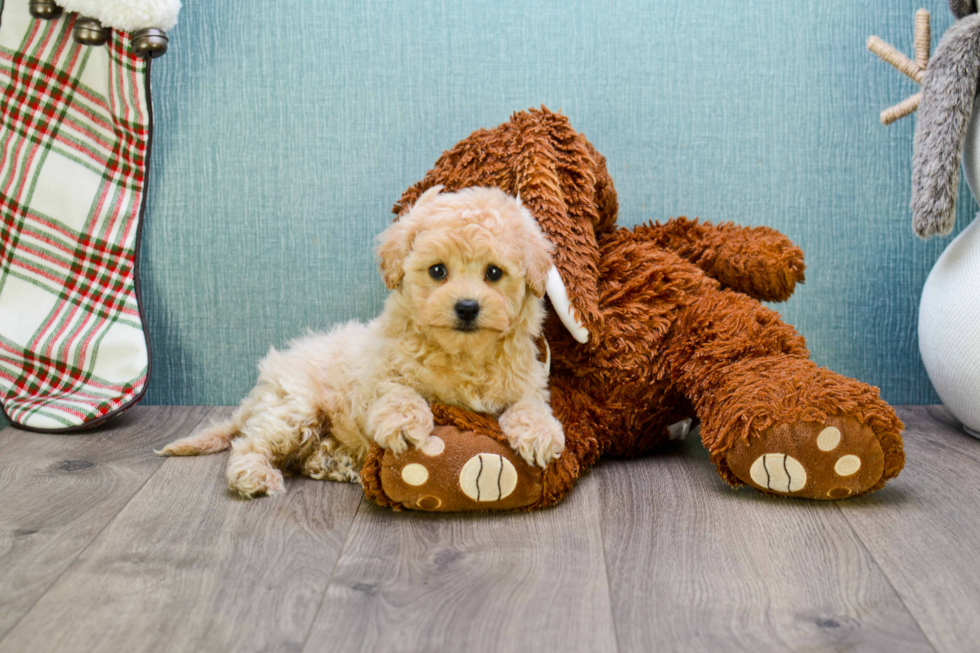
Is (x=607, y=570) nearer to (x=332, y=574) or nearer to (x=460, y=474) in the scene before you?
(x=460, y=474)

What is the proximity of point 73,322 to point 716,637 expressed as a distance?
152 centimetres

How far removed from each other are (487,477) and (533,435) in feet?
0.33

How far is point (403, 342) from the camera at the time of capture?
1.49 metres

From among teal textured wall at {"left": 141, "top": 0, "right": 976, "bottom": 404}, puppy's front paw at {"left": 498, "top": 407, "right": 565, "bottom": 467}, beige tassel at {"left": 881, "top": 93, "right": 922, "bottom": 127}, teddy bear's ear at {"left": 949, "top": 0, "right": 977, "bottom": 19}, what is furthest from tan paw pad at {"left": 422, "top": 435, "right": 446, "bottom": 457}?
teddy bear's ear at {"left": 949, "top": 0, "right": 977, "bottom": 19}

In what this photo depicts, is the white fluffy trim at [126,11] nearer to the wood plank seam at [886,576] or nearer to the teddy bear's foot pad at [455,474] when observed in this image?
the teddy bear's foot pad at [455,474]

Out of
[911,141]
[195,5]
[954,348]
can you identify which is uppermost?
[195,5]

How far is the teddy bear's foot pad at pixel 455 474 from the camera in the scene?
139cm

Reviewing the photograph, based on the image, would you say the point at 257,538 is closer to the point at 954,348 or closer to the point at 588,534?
the point at 588,534

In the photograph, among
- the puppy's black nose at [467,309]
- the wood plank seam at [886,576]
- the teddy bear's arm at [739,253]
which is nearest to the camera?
the wood plank seam at [886,576]

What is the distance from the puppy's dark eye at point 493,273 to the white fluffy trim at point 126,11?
0.93 meters

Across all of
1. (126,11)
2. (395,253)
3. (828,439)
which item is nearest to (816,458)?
(828,439)

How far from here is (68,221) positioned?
74.8 inches

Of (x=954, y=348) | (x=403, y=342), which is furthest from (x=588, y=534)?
(x=954, y=348)

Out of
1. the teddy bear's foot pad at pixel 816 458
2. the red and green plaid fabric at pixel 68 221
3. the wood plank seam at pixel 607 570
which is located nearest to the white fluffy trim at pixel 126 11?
the red and green plaid fabric at pixel 68 221
